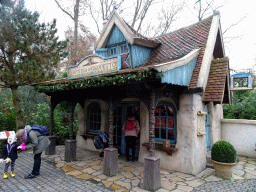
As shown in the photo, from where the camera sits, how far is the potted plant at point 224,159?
527 cm

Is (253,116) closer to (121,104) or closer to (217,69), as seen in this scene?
(217,69)

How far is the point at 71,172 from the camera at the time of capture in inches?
232

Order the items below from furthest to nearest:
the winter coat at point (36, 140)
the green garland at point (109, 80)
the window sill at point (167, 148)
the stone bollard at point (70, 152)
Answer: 1. the stone bollard at point (70, 152)
2. the window sill at point (167, 148)
3. the winter coat at point (36, 140)
4. the green garland at point (109, 80)

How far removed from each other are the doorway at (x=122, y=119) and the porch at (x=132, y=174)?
62 cm

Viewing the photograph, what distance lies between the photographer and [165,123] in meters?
6.57

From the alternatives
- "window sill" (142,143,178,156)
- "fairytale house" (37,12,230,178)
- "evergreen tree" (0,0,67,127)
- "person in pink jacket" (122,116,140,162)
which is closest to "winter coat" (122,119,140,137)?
"person in pink jacket" (122,116,140,162)

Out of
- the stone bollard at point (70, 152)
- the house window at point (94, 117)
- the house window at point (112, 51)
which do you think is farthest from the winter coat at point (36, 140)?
the house window at point (112, 51)

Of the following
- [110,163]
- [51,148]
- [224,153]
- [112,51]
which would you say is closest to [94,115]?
[51,148]

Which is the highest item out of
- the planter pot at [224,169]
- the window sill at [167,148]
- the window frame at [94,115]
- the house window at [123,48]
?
the house window at [123,48]

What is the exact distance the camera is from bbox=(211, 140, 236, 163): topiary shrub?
5270 millimetres

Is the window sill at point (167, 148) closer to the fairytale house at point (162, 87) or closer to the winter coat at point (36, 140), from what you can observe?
the fairytale house at point (162, 87)

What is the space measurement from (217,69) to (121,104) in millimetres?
4037

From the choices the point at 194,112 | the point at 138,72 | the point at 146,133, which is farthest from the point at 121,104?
the point at 138,72

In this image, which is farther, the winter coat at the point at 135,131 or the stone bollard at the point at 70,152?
the stone bollard at the point at 70,152
